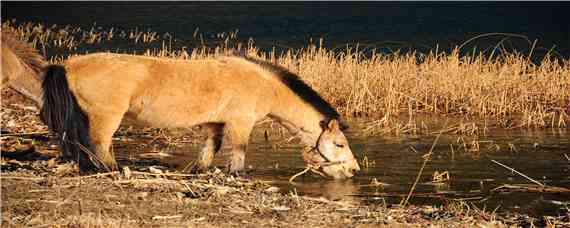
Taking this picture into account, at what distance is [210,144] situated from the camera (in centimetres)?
1048

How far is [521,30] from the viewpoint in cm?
5456

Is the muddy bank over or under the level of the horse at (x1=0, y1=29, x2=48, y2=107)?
under

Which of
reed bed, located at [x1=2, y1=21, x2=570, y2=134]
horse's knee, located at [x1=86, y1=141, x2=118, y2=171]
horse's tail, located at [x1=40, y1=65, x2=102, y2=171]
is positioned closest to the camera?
horse's tail, located at [x1=40, y1=65, x2=102, y2=171]

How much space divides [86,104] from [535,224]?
4.67 metres

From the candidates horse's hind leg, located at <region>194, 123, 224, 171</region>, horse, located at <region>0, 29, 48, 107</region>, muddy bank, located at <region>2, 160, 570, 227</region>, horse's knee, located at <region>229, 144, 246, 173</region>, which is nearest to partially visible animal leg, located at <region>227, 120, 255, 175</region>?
horse's knee, located at <region>229, 144, 246, 173</region>

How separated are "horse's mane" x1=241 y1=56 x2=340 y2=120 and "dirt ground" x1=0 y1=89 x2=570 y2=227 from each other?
2.02 meters

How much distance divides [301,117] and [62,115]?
325 centimetres

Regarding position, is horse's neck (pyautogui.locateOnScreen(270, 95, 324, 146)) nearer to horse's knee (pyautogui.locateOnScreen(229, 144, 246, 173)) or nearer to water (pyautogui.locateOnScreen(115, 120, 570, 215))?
water (pyautogui.locateOnScreen(115, 120, 570, 215))

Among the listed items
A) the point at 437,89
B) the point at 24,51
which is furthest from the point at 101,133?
the point at 437,89

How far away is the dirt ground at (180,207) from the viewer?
264 inches

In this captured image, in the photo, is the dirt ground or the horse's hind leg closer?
the dirt ground

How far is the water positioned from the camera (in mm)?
9188

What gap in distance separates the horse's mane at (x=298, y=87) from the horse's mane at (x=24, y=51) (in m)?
2.90

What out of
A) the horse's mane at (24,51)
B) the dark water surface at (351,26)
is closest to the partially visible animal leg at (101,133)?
the horse's mane at (24,51)
